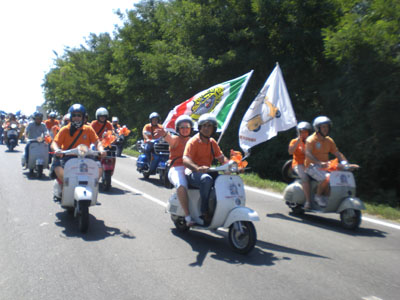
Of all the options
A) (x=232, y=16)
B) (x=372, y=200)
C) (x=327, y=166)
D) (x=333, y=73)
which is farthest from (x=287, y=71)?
(x=327, y=166)

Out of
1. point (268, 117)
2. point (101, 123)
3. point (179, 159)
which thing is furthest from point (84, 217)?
point (101, 123)

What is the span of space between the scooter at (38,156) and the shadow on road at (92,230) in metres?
6.09

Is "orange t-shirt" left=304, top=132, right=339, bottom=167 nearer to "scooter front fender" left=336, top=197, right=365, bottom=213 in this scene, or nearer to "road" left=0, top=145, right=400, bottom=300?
"scooter front fender" left=336, top=197, right=365, bottom=213

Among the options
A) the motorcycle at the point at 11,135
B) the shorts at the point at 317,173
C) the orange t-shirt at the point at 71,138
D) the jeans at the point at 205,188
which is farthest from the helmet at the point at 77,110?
the motorcycle at the point at 11,135

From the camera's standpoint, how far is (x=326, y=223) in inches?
336

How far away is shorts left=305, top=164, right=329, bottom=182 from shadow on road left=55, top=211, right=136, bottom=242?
3758 millimetres

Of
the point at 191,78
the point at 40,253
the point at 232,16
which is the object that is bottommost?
the point at 40,253

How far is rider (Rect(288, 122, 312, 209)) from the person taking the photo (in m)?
8.95

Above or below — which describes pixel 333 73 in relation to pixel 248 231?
above

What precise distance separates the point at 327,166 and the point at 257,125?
1.58 metres

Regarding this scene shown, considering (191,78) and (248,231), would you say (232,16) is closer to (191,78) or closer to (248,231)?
(191,78)

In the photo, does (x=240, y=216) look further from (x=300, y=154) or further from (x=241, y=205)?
(x=300, y=154)

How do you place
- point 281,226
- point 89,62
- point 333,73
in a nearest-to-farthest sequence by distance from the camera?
point 281,226
point 333,73
point 89,62

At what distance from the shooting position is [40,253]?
235 inches
